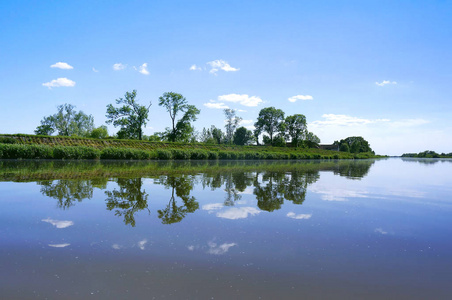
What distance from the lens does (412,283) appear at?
3.28 metres

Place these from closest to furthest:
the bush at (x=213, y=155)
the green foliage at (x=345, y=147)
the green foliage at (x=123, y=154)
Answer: the green foliage at (x=123, y=154)
the bush at (x=213, y=155)
the green foliage at (x=345, y=147)

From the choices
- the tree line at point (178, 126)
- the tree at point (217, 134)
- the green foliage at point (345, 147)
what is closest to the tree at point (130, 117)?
the tree line at point (178, 126)

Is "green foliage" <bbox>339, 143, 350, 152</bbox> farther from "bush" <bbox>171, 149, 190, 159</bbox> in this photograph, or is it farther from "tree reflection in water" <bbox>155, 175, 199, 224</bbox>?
"tree reflection in water" <bbox>155, 175, 199, 224</bbox>

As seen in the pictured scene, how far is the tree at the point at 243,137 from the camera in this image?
10538 cm

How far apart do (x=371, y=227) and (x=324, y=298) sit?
359 centimetres

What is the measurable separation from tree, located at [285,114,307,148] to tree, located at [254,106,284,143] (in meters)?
3.49

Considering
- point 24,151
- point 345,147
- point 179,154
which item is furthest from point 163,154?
point 345,147

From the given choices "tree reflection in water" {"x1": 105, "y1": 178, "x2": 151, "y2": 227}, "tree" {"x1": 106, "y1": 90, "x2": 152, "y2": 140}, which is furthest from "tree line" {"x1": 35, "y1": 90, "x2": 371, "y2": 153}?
"tree reflection in water" {"x1": 105, "y1": 178, "x2": 151, "y2": 227}

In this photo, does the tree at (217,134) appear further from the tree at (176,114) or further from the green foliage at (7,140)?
the green foliage at (7,140)

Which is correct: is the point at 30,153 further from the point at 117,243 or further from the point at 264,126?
the point at 264,126

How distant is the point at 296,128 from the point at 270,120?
957 cm

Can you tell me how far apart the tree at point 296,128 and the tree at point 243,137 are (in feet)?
55.8

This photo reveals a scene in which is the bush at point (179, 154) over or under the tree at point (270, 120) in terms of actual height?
under

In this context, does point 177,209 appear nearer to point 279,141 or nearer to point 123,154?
point 123,154
